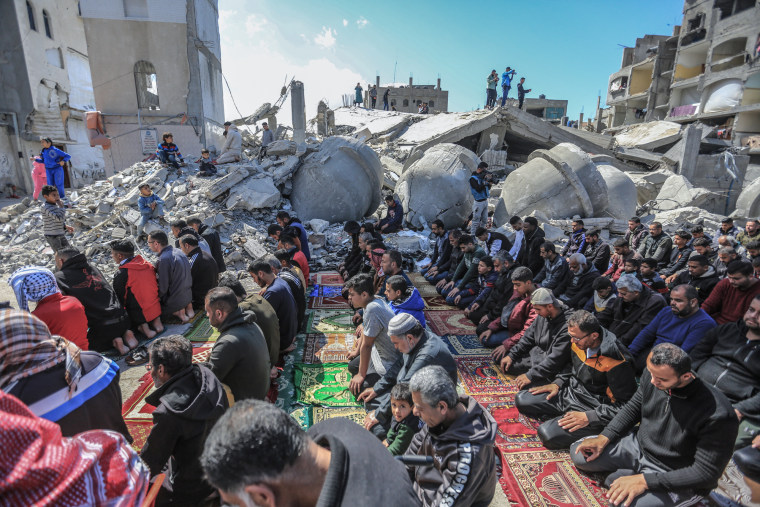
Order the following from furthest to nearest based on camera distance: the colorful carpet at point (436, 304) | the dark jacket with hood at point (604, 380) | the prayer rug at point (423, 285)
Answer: the prayer rug at point (423, 285) < the colorful carpet at point (436, 304) < the dark jacket with hood at point (604, 380)

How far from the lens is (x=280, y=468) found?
110 cm

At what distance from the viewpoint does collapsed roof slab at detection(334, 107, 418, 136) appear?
20.8m

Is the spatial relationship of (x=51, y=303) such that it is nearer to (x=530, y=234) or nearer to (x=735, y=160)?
(x=530, y=234)

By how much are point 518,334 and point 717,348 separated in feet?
5.59

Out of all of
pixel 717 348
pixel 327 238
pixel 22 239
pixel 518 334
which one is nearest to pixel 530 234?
pixel 518 334

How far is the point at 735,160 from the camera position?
16.6 metres

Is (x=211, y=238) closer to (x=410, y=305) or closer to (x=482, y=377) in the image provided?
(x=410, y=305)

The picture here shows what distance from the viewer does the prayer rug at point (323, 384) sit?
3749 millimetres

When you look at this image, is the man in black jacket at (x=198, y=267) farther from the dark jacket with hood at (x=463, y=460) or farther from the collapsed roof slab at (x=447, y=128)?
the collapsed roof slab at (x=447, y=128)

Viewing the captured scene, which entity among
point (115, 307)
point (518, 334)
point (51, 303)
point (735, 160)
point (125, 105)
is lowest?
point (518, 334)

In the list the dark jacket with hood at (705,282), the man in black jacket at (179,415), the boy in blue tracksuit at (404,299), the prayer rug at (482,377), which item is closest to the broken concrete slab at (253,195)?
the boy in blue tracksuit at (404,299)

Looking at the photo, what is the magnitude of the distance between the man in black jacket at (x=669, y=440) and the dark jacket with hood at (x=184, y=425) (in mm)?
2656

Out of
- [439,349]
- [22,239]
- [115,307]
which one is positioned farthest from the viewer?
[22,239]

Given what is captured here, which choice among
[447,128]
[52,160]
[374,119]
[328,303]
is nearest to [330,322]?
[328,303]
